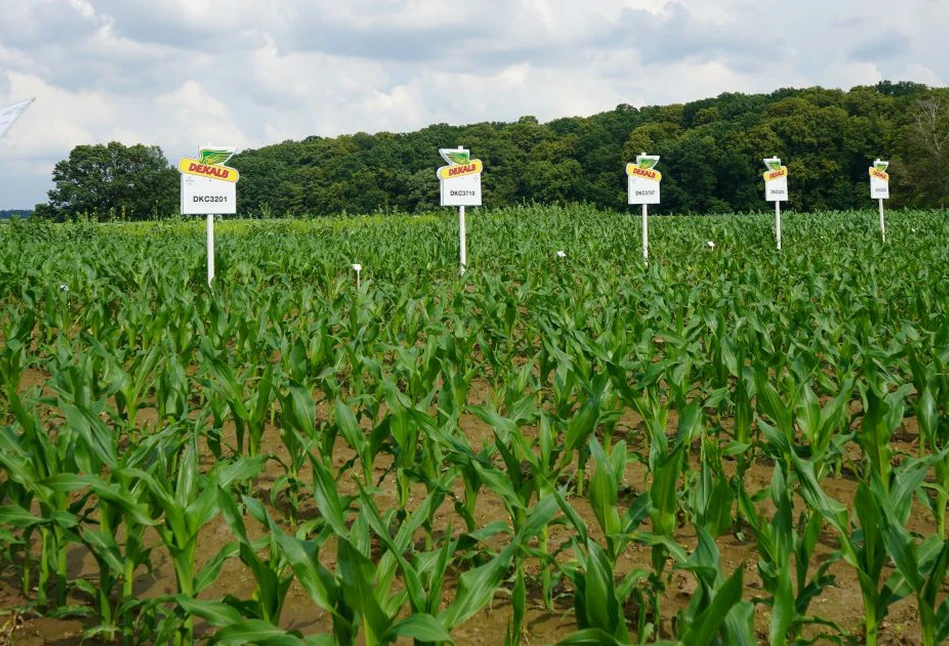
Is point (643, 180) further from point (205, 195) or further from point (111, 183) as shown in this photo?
point (111, 183)

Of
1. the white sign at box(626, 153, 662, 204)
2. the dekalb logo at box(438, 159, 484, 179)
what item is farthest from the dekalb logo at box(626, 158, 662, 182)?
the dekalb logo at box(438, 159, 484, 179)

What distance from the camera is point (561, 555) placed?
3.39m

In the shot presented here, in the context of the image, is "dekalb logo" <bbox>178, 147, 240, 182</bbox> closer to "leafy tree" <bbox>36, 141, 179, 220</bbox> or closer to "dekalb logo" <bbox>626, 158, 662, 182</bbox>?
"dekalb logo" <bbox>626, 158, 662, 182</bbox>

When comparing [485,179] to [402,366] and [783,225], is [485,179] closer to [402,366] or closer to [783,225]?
[783,225]

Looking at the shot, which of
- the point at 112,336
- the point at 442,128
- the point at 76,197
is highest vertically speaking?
the point at 442,128

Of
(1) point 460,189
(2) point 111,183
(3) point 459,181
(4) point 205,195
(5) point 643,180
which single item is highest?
(2) point 111,183

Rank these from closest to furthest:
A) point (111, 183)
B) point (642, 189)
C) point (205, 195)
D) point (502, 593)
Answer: point (502, 593) < point (205, 195) < point (642, 189) < point (111, 183)

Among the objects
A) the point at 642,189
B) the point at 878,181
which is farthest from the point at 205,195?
the point at 878,181

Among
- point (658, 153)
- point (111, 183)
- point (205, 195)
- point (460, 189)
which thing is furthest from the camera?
point (111, 183)

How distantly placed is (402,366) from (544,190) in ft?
180

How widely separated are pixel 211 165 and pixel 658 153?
49.3m

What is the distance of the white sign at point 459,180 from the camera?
450 inches

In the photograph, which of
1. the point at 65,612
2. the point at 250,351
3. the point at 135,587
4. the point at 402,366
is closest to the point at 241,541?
the point at 65,612

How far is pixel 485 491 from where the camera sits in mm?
4254
